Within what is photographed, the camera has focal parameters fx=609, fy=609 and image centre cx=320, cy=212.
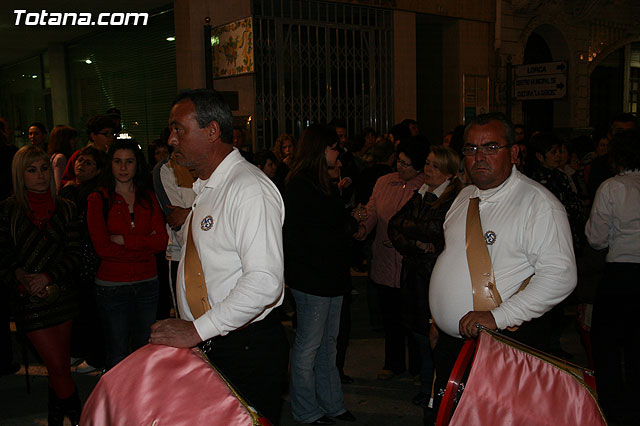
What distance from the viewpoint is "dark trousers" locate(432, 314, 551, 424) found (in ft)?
8.95

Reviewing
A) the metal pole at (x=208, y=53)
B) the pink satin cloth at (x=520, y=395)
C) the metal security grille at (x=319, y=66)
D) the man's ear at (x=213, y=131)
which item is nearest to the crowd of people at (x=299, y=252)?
the man's ear at (x=213, y=131)

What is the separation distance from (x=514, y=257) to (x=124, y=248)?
102 inches

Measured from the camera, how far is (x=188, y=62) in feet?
32.6

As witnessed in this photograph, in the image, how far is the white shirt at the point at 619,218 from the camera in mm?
3896

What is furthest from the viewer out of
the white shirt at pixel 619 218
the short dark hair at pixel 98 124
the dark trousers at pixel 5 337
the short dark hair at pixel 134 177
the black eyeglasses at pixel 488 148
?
the short dark hair at pixel 98 124

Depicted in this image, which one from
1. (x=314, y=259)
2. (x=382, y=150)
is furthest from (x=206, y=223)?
(x=382, y=150)

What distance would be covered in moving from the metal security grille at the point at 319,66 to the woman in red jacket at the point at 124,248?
6089mm

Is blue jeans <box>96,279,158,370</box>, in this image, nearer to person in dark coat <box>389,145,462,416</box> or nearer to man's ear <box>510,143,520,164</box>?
person in dark coat <box>389,145,462,416</box>

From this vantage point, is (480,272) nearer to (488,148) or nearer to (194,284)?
(488,148)

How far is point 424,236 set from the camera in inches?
159

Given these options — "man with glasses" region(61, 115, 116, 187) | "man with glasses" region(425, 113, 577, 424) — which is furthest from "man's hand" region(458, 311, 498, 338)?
"man with glasses" region(61, 115, 116, 187)

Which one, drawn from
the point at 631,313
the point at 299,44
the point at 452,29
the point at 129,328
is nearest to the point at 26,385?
the point at 129,328

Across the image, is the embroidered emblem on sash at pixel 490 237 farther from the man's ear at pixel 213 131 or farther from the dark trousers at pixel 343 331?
the dark trousers at pixel 343 331

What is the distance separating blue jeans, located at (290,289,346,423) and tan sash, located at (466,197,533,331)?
1.41 m
